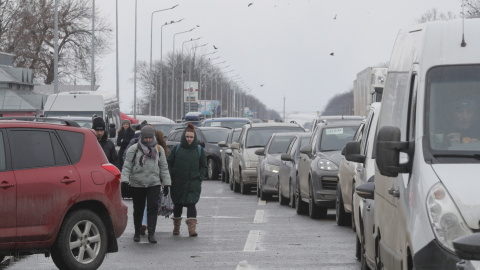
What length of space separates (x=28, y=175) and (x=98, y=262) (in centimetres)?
124

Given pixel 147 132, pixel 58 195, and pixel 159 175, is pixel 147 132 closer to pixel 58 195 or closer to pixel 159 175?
pixel 159 175

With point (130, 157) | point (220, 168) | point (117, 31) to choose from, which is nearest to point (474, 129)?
point (130, 157)

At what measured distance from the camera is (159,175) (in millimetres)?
16141

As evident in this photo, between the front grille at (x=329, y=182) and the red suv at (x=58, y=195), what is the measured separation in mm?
7024

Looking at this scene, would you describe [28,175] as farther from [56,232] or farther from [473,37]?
[473,37]

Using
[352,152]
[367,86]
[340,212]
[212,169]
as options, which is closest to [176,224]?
[340,212]

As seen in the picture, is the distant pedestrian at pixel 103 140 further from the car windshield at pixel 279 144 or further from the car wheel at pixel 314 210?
the car windshield at pixel 279 144

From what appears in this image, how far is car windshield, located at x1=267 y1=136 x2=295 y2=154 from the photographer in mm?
26094

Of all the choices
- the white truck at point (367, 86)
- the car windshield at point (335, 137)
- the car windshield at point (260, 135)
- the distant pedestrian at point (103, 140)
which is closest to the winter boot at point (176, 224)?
the distant pedestrian at point (103, 140)

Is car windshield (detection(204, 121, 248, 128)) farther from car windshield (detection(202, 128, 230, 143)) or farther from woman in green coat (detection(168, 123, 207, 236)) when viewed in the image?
woman in green coat (detection(168, 123, 207, 236))

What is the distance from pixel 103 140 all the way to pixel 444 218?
12.7 metres

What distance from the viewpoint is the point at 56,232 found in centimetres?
1173

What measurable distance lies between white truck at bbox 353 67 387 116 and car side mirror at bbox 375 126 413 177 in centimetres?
2510

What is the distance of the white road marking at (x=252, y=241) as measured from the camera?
47.8ft
